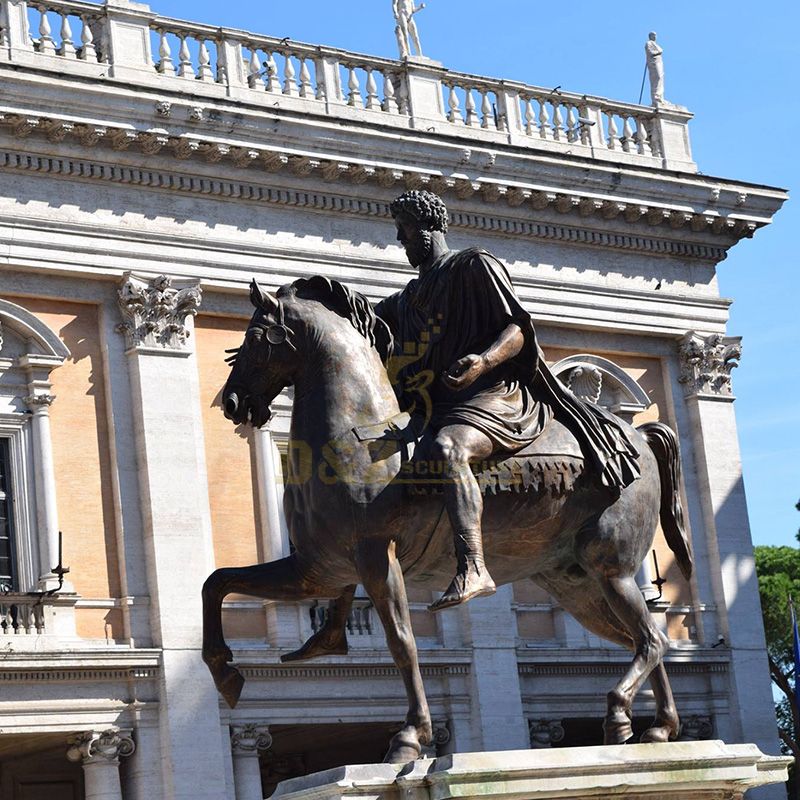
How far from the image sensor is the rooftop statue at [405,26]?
22406 millimetres

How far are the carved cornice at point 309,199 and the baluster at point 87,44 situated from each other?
1.15 metres

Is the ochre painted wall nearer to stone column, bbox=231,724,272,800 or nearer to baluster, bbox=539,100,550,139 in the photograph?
stone column, bbox=231,724,272,800

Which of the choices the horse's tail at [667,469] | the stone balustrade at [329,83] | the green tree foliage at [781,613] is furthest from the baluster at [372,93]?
the green tree foliage at [781,613]

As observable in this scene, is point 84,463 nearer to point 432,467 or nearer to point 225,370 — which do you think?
point 225,370

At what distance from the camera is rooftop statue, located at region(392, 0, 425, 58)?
2241 cm

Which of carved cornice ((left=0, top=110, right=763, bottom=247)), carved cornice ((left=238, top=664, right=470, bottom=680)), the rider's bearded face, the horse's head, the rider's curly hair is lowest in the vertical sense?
carved cornice ((left=238, top=664, right=470, bottom=680))

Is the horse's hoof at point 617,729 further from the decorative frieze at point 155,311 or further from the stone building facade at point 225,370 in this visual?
the decorative frieze at point 155,311

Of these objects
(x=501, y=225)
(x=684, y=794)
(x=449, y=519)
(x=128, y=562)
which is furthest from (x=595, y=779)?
(x=501, y=225)

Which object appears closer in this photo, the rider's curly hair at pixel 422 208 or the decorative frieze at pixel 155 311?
the rider's curly hair at pixel 422 208

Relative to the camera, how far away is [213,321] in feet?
67.3

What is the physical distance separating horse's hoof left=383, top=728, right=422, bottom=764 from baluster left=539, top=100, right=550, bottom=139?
1649cm

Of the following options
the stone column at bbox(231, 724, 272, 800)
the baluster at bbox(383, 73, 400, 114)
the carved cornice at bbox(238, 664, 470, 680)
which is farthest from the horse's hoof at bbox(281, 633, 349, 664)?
the baluster at bbox(383, 73, 400, 114)

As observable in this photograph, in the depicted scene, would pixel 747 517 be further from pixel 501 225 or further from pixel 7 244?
pixel 7 244

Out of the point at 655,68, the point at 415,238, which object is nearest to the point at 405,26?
the point at 655,68
